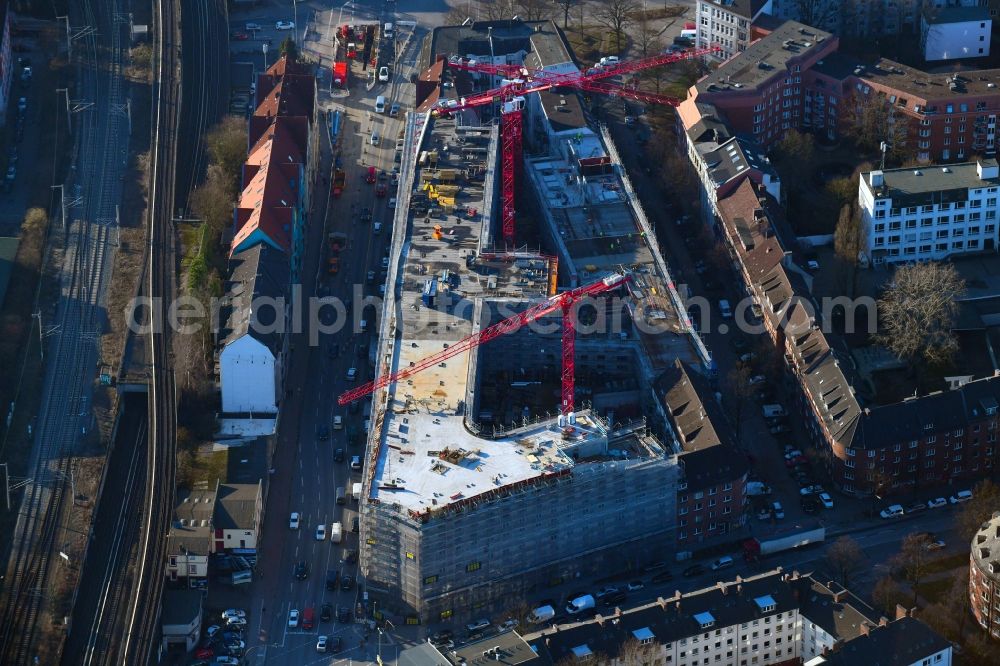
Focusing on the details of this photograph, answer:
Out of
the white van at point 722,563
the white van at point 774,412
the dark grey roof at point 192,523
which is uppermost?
the dark grey roof at point 192,523

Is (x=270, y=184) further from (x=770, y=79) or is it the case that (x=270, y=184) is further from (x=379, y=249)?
(x=770, y=79)

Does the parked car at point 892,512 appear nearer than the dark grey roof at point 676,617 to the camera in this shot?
No

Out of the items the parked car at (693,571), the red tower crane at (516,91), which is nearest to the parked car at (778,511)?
the parked car at (693,571)

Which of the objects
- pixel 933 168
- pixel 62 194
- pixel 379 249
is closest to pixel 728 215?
pixel 933 168

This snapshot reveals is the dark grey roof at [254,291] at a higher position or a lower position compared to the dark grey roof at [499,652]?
higher

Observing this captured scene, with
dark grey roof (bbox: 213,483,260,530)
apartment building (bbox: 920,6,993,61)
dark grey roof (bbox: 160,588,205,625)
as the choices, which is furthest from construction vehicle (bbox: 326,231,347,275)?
apartment building (bbox: 920,6,993,61)

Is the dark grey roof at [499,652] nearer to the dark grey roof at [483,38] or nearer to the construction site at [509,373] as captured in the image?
the construction site at [509,373]

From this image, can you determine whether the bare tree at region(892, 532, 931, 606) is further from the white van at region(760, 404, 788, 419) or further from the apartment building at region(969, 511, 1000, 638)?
the white van at region(760, 404, 788, 419)

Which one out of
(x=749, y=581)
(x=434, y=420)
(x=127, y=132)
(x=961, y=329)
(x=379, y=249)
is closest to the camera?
(x=749, y=581)
